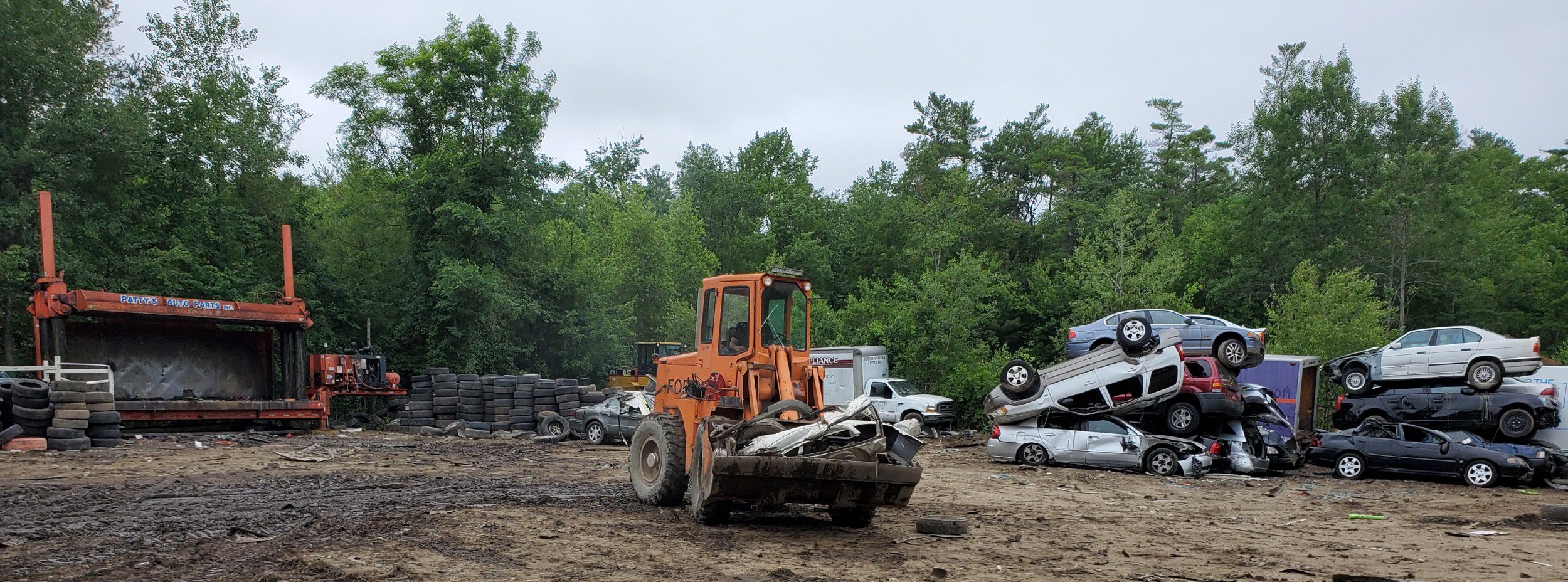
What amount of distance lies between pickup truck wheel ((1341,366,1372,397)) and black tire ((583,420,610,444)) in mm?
16649

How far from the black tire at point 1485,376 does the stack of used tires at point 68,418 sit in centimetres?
2602

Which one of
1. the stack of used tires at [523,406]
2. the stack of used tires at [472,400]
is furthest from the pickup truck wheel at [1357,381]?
the stack of used tires at [472,400]

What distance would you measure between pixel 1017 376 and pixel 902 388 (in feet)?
30.9

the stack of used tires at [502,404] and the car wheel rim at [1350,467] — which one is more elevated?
the stack of used tires at [502,404]

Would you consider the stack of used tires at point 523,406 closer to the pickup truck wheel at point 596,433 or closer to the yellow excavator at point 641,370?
the pickup truck wheel at point 596,433

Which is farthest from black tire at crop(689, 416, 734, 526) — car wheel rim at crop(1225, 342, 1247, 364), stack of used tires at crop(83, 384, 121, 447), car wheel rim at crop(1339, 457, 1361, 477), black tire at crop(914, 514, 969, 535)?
stack of used tires at crop(83, 384, 121, 447)

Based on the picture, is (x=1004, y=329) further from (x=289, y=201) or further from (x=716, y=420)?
(x=716, y=420)

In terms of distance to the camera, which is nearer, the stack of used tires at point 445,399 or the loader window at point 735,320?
the loader window at point 735,320

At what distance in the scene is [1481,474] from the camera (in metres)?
16.0

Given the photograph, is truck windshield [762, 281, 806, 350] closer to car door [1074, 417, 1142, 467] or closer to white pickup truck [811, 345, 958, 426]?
car door [1074, 417, 1142, 467]

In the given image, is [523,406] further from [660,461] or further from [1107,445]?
[660,461]

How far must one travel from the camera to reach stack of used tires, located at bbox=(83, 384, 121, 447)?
17125 mm

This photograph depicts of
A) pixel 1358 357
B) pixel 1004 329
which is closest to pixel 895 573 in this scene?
pixel 1358 357

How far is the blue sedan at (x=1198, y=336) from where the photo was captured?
752 inches
